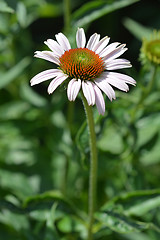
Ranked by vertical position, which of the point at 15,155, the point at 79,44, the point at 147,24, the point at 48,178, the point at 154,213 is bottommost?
the point at 154,213

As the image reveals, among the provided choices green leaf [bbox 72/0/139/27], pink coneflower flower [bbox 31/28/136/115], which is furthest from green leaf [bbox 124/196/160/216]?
green leaf [bbox 72/0/139/27]

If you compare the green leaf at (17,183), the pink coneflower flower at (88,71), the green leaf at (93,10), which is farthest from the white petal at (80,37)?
the green leaf at (17,183)

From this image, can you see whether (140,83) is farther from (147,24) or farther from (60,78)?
(147,24)

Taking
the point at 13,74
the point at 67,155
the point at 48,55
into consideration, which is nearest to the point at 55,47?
the point at 48,55

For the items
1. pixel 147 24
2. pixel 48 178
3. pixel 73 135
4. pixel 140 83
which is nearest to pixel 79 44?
pixel 140 83

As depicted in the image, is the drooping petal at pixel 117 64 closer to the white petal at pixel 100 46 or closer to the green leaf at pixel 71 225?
the white petal at pixel 100 46

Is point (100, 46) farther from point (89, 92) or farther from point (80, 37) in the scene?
point (89, 92)
